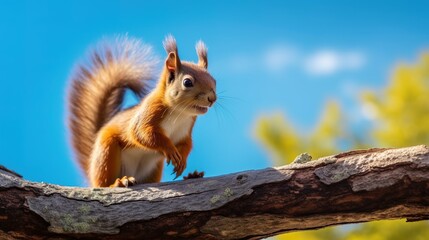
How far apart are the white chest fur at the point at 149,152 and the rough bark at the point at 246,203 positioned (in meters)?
0.79

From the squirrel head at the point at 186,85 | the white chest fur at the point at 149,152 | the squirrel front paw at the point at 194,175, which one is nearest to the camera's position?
the squirrel front paw at the point at 194,175

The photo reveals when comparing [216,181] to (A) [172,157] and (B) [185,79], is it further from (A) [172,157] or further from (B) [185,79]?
(B) [185,79]

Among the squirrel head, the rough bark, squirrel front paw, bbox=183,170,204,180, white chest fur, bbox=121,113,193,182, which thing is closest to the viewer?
the rough bark

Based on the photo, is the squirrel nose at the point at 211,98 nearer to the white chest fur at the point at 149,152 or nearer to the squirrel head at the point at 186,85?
the squirrel head at the point at 186,85

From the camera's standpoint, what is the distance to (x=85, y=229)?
268 cm

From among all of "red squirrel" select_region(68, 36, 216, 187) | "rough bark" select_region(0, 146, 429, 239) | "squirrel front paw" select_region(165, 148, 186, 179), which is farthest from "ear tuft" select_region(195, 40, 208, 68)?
"rough bark" select_region(0, 146, 429, 239)

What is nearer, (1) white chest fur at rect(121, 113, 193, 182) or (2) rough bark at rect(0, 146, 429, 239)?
(2) rough bark at rect(0, 146, 429, 239)

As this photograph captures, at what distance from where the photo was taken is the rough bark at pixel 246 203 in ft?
8.36

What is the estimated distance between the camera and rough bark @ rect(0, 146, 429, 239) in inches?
100

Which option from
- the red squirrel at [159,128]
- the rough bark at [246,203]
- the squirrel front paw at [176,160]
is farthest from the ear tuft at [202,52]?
the rough bark at [246,203]

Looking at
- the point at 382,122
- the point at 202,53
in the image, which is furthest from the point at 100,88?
the point at 382,122

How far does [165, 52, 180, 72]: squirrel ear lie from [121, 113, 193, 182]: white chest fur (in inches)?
10.1

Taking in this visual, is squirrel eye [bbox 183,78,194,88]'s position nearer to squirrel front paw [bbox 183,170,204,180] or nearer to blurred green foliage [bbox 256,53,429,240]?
squirrel front paw [bbox 183,170,204,180]

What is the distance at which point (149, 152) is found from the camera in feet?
11.9
